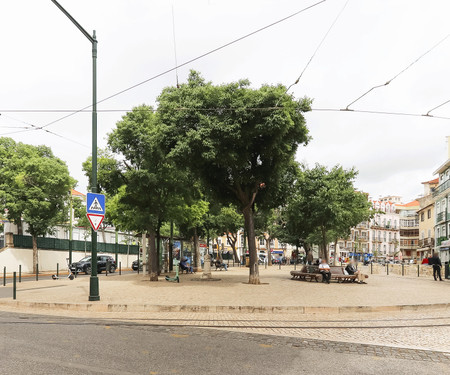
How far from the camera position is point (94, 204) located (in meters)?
13.9

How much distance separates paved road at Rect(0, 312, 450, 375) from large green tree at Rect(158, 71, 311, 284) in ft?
31.8

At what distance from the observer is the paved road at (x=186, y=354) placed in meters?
5.64

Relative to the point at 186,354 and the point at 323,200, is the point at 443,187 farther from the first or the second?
the point at 186,354

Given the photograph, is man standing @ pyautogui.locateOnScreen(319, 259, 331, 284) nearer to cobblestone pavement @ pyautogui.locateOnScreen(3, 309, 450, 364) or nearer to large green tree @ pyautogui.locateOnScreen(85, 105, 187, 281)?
large green tree @ pyautogui.locateOnScreen(85, 105, 187, 281)

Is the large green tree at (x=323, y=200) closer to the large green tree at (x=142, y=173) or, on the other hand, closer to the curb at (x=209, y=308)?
the large green tree at (x=142, y=173)

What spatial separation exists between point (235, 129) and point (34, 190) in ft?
79.6

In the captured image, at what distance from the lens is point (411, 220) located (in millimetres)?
118000

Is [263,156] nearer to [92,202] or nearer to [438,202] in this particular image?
[92,202]

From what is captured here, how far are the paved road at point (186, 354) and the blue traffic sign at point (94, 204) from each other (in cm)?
555

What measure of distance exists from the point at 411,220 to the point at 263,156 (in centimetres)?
10964

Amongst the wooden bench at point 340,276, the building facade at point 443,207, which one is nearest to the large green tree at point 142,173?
the wooden bench at point 340,276

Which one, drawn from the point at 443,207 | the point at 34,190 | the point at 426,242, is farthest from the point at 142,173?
the point at 426,242

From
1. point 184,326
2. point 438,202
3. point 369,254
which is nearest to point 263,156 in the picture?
point 184,326

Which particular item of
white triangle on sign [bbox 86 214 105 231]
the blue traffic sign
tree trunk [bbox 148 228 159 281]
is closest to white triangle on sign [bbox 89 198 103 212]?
the blue traffic sign
